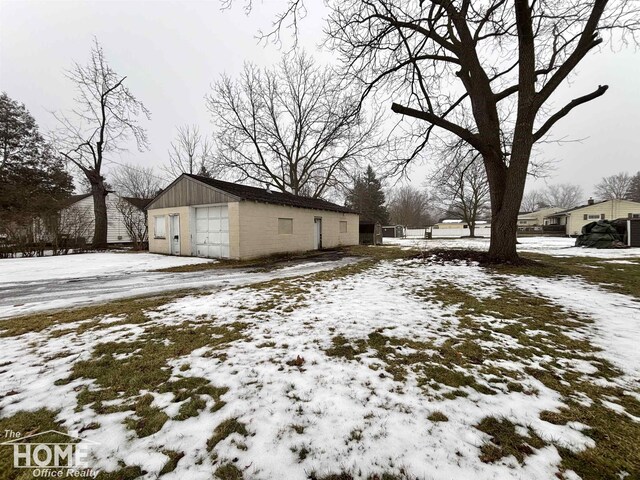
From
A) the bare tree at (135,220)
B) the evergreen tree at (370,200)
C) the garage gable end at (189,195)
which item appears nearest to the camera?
the garage gable end at (189,195)

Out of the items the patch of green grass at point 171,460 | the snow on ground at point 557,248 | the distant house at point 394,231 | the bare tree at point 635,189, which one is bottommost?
the patch of green grass at point 171,460

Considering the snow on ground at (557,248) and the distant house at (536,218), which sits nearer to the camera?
the snow on ground at (557,248)

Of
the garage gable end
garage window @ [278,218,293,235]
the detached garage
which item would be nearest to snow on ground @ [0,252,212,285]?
the detached garage

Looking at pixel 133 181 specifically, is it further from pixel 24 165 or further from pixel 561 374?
pixel 561 374

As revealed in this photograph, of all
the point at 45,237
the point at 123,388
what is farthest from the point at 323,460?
the point at 45,237

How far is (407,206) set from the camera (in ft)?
185

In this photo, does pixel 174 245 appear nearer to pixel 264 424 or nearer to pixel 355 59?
pixel 355 59

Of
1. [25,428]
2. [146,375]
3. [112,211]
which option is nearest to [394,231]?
[112,211]

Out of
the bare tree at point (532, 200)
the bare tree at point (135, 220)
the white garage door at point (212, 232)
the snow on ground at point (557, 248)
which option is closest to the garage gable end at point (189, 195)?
the white garage door at point (212, 232)

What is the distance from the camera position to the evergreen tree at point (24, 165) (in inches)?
821

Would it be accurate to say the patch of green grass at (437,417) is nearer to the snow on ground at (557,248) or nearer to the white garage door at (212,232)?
the white garage door at (212,232)

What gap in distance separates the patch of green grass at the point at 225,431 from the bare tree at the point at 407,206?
58.0 m

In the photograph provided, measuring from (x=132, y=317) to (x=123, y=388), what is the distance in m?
2.51

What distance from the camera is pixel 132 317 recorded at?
180 inches
